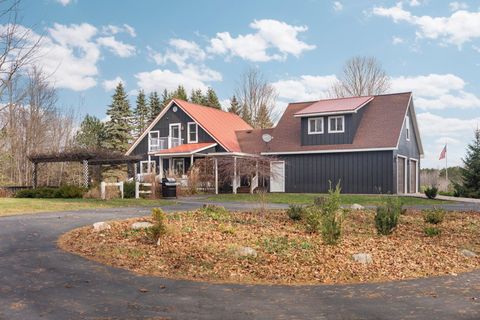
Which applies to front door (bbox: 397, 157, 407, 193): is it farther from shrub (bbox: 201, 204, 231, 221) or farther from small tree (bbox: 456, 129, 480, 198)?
shrub (bbox: 201, 204, 231, 221)

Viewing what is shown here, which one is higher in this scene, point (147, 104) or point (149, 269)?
point (147, 104)

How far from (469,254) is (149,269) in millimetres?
5916

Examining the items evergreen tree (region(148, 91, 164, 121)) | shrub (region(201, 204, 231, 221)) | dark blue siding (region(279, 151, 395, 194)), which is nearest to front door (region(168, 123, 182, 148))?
dark blue siding (region(279, 151, 395, 194))

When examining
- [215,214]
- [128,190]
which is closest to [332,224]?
[215,214]

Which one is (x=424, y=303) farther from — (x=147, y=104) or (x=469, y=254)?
(x=147, y=104)

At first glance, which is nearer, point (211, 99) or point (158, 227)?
point (158, 227)

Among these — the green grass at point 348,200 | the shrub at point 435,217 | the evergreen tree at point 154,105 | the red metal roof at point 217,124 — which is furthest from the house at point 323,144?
the evergreen tree at point 154,105

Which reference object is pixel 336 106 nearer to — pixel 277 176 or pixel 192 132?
pixel 277 176

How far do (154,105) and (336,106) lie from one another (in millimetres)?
39067

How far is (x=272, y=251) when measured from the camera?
25.6ft

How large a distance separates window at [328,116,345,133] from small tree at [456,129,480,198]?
7.91 metres

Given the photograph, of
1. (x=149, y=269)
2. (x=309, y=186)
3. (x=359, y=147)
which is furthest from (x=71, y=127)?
(x=149, y=269)

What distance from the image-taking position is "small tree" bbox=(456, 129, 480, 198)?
2645 cm

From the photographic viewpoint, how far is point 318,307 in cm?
508
